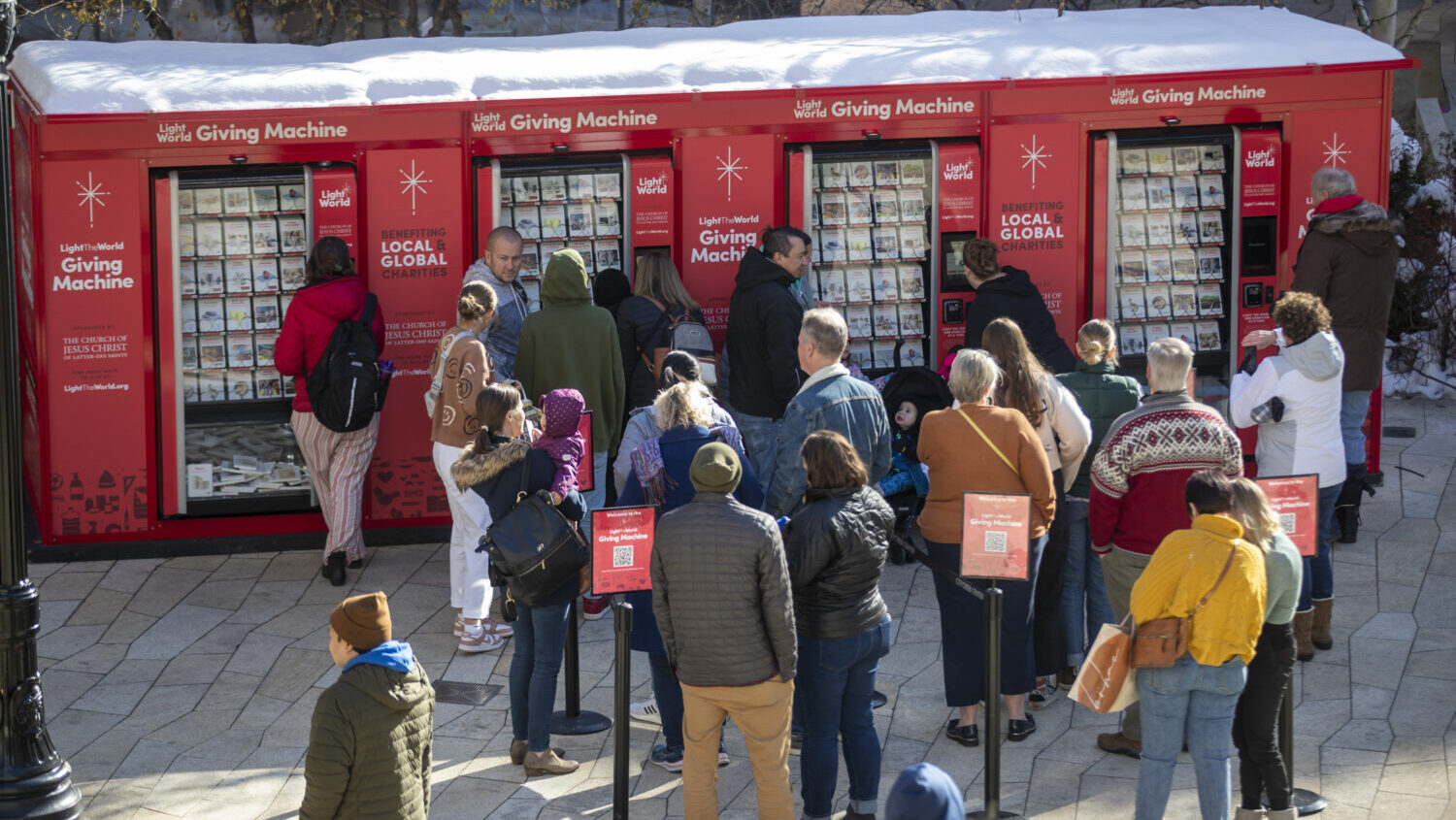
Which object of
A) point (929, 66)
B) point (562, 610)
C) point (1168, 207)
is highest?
point (929, 66)

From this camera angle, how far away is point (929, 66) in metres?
9.59

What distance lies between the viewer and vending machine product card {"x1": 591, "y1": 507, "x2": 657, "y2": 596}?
6203 millimetres

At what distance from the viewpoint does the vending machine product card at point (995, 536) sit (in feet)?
20.5

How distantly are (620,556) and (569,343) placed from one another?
91.4 inches

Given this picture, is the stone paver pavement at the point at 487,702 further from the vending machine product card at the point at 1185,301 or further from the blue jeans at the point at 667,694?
the vending machine product card at the point at 1185,301

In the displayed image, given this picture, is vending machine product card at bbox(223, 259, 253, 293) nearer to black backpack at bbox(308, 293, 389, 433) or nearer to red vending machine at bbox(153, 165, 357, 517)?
red vending machine at bbox(153, 165, 357, 517)

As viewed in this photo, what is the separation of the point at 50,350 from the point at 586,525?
10.9 ft

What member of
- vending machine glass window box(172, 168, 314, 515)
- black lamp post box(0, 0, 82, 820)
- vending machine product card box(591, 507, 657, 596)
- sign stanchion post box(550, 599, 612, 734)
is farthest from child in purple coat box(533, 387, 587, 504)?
vending machine glass window box(172, 168, 314, 515)

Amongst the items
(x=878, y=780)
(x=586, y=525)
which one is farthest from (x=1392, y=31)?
(x=878, y=780)

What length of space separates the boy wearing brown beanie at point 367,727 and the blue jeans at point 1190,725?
258cm

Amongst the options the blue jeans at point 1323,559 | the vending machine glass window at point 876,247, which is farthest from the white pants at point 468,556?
the blue jeans at point 1323,559

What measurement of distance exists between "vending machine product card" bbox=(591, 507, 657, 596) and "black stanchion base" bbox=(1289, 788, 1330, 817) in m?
2.73

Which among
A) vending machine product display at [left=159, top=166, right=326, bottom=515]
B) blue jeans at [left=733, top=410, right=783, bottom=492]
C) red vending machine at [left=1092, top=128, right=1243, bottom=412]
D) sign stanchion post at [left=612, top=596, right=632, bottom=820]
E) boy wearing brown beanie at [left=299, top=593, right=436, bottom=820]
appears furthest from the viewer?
red vending machine at [left=1092, top=128, right=1243, bottom=412]

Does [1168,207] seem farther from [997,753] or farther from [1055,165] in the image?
[997,753]
